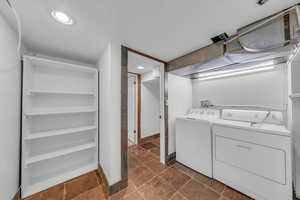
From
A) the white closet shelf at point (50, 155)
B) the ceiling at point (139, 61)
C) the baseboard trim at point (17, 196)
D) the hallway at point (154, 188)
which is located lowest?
the hallway at point (154, 188)

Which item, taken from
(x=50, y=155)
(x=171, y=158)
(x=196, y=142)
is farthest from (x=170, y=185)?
(x=50, y=155)

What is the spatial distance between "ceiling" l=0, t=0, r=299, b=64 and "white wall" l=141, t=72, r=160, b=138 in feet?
5.24

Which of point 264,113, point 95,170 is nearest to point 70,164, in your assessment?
point 95,170

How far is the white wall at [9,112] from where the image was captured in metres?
0.99

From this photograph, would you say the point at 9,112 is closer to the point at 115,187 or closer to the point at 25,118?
the point at 25,118

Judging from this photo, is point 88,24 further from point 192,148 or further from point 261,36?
point 192,148

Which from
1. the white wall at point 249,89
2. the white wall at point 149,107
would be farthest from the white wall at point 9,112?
the white wall at point 249,89

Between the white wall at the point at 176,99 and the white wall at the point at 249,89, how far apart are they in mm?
290

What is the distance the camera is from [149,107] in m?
3.32

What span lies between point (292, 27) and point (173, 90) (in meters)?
1.57

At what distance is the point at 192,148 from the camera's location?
184 centimetres

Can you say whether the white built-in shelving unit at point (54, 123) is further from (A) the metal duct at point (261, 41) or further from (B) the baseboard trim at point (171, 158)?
(A) the metal duct at point (261, 41)

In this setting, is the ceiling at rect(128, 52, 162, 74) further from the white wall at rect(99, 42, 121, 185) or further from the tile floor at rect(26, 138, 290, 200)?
the tile floor at rect(26, 138, 290, 200)

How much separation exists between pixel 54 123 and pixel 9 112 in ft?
2.30
